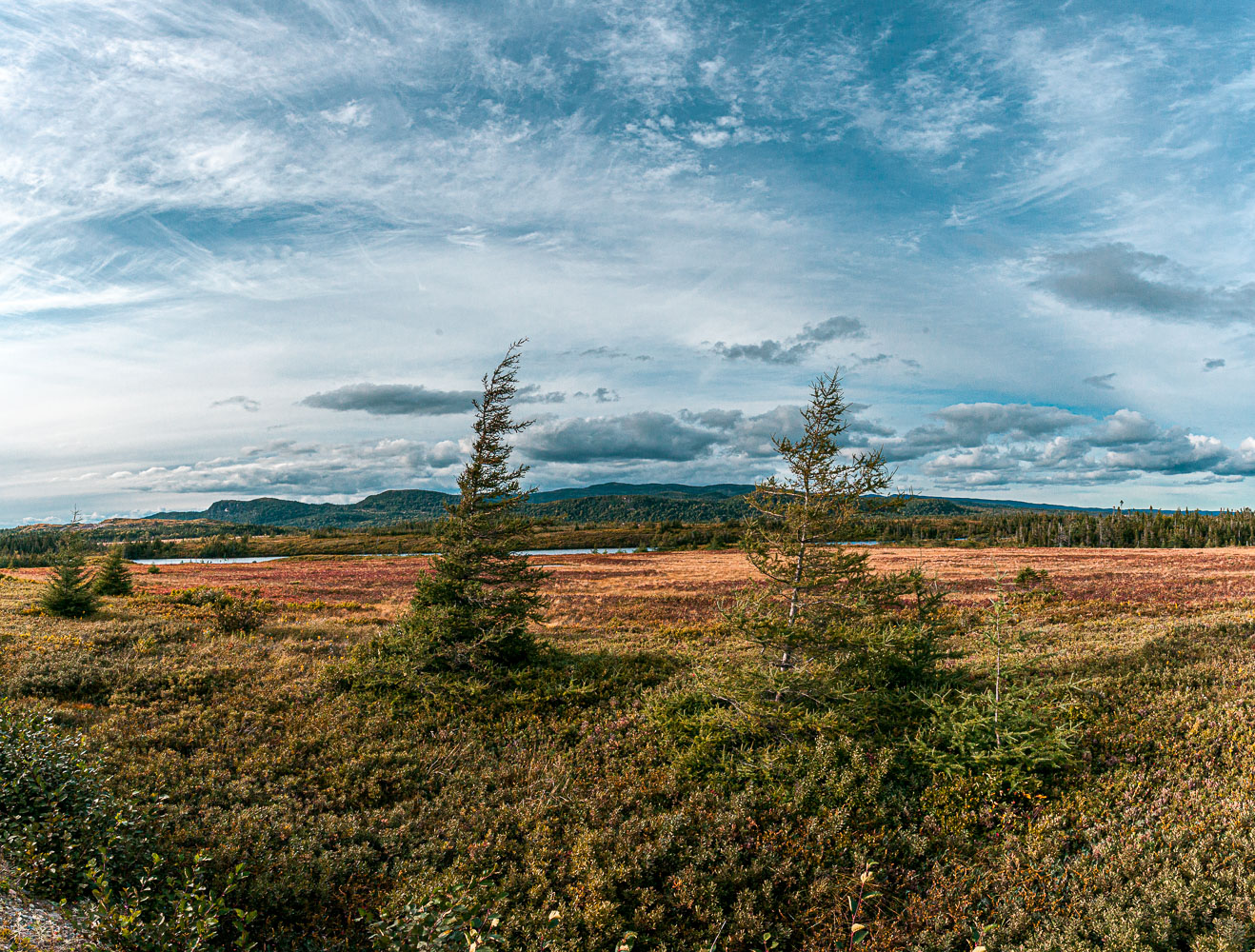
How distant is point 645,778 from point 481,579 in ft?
23.9

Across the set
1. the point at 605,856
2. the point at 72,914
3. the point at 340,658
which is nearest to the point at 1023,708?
the point at 605,856


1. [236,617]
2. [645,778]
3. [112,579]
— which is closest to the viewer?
[645,778]

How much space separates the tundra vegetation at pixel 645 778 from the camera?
26.0ft

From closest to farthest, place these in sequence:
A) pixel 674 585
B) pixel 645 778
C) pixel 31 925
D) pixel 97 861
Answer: pixel 31 925 < pixel 97 861 < pixel 645 778 < pixel 674 585

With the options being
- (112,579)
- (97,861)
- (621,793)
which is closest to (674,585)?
(112,579)

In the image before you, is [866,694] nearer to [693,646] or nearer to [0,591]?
[693,646]

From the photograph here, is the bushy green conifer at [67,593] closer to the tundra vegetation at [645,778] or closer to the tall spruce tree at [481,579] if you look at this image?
the tundra vegetation at [645,778]

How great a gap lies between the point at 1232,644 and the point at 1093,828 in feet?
36.9

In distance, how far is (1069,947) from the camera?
7324mm

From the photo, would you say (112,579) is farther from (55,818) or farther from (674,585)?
(674,585)

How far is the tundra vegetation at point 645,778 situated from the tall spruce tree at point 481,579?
0.08m

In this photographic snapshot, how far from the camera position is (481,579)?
16.5 m

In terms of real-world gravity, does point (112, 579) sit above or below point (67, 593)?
below

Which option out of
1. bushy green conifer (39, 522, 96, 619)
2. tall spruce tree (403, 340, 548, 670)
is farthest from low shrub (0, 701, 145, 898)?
Result: bushy green conifer (39, 522, 96, 619)
